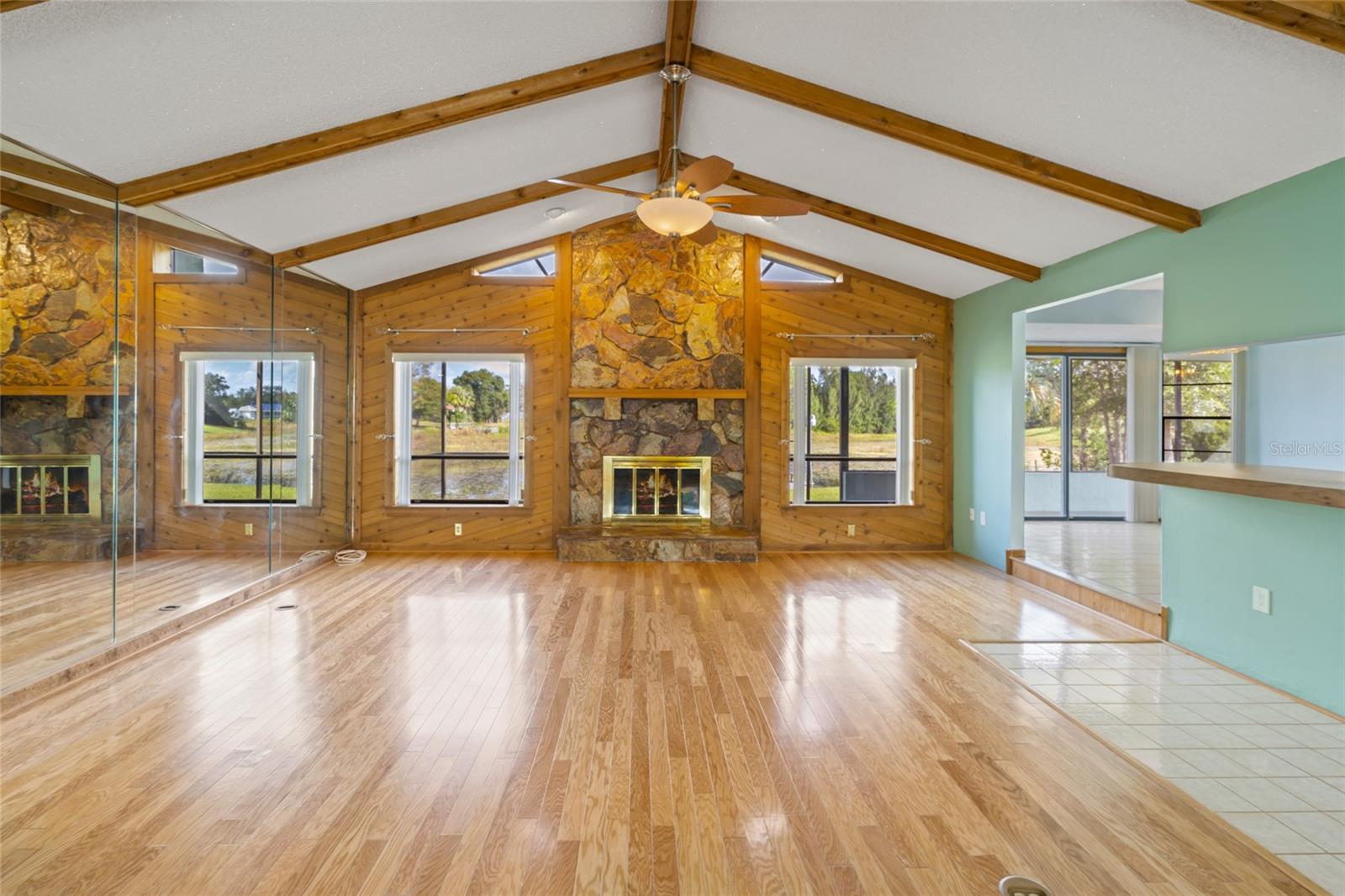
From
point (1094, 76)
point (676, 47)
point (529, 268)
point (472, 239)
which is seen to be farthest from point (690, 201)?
point (529, 268)

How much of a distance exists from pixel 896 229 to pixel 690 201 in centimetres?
264

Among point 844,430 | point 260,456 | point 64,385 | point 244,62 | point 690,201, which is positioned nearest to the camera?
point 244,62

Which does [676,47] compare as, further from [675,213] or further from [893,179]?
[893,179]

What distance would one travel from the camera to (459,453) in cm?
716

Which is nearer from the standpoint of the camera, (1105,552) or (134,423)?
(134,423)

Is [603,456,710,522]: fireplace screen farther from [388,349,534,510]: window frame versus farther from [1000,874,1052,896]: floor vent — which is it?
[1000,874,1052,896]: floor vent

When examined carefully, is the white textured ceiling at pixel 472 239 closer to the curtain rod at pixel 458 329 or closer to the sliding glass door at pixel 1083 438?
the curtain rod at pixel 458 329

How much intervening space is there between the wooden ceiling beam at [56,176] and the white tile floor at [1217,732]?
5260 mm

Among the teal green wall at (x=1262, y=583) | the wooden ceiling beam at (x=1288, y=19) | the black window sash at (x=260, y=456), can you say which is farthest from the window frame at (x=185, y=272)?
the teal green wall at (x=1262, y=583)

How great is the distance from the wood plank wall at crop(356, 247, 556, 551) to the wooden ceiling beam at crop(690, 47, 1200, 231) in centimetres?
345

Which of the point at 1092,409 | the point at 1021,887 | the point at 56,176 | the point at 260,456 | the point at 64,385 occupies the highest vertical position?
the point at 56,176

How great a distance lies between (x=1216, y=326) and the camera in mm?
3898

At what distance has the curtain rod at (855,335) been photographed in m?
7.12

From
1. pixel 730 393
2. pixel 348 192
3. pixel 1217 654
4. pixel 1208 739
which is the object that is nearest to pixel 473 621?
pixel 348 192
